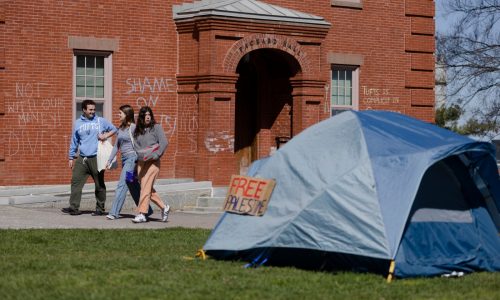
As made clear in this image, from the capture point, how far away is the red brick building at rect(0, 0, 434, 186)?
19.1 metres

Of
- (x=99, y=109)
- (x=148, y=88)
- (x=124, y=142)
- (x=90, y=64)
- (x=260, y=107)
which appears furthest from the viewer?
(x=260, y=107)

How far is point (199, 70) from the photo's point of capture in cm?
2034

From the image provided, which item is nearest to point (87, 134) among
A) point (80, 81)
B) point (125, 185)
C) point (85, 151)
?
point (85, 151)

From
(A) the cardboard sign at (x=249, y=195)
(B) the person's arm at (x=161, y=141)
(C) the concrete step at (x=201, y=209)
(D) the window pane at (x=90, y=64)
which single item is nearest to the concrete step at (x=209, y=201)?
(C) the concrete step at (x=201, y=209)

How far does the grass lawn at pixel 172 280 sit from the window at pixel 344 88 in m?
10.9

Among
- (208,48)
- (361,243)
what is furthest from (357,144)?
(208,48)

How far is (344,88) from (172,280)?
13551 mm

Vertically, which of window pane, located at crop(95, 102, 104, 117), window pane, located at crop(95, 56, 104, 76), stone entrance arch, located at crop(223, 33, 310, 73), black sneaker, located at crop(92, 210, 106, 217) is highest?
stone entrance arch, located at crop(223, 33, 310, 73)

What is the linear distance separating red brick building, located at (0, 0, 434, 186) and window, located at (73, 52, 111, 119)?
22 mm

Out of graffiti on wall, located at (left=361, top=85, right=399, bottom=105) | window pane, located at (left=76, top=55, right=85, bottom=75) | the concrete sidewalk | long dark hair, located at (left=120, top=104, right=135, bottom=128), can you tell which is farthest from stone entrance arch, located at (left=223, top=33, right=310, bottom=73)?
long dark hair, located at (left=120, top=104, right=135, bottom=128)

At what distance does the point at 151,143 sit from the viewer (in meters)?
15.6

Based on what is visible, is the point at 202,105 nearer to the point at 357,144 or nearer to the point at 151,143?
the point at 151,143

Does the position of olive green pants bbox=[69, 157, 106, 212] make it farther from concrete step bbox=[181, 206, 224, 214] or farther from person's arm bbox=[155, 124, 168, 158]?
concrete step bbox=[181, 206, 224, 214]

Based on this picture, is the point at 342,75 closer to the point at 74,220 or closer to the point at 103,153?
the point at 103,153
